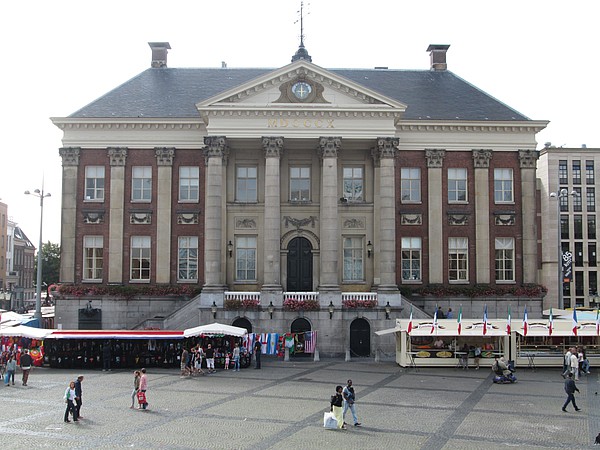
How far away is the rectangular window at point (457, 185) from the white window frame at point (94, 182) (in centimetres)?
2359

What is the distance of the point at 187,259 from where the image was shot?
46.3 m

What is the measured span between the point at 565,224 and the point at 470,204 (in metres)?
45.5

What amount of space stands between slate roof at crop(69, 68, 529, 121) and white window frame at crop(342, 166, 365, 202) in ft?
16.7

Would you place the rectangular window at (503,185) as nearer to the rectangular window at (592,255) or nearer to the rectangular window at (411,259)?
the rectangular window at (411,259)

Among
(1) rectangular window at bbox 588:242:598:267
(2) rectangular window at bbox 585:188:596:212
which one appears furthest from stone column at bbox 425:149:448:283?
(2) rectangular window at bbox 585:188:596:212

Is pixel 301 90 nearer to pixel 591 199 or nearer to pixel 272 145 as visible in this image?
pixel 272 145

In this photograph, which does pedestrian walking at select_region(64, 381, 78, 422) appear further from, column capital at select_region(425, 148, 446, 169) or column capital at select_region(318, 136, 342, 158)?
column capital at select_region(425, 148, 446, 169)

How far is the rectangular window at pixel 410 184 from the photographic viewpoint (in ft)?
154

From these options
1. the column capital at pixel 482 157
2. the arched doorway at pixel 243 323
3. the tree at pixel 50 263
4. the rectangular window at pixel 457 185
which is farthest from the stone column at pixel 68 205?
the tree at pixel 50 263

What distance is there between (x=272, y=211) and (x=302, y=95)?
7569 millimetres

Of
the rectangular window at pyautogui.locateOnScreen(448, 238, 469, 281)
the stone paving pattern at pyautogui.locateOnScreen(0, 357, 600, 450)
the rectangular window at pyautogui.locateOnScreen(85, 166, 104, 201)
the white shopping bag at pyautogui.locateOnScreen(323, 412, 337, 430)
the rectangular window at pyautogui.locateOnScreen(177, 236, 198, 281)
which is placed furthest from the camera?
the rectangular window at pyautogui.locateOnScreen(85, 166, 104, 201)

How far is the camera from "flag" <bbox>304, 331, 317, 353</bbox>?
134 feet

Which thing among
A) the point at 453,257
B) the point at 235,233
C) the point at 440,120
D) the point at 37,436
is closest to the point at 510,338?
the point at 453,257

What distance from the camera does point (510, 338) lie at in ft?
120
